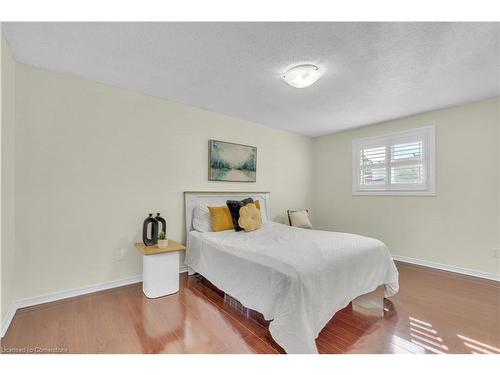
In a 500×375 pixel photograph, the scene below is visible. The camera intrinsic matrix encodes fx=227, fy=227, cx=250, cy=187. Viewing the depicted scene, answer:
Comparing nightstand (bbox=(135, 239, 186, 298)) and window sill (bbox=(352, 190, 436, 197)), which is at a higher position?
window sill (bbox=(352, 190, 436, 197))

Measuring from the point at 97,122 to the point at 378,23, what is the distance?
9.24 ft

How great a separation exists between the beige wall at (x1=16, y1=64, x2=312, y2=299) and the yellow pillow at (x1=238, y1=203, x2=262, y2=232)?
2.43 ft

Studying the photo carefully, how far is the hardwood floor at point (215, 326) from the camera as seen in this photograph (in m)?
1.60

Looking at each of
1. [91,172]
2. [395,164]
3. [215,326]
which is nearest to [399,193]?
[395,164]

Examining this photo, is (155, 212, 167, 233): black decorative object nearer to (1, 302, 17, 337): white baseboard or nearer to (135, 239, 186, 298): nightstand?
(135, 239, 186, 298): nightstand

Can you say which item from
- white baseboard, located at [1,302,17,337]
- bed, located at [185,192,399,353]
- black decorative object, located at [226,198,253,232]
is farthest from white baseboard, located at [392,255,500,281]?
white baseboard, located at [1,302,17,337]

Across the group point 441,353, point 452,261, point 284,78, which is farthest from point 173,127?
point 452,261

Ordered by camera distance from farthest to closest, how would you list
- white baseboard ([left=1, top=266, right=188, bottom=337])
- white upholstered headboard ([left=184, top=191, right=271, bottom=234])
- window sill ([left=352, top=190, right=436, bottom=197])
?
1. window sill ([left=352, top=190, right=436, bottom=197])
2. white upholstered headboard ([left=184, top=191, right=271, bottom=234])
3. white baseboard ([left=1, top=266, right=188, bottom=337])

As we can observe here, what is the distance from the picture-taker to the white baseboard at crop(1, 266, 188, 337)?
6.21 feet

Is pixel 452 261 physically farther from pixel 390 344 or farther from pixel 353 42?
pixel 353 42

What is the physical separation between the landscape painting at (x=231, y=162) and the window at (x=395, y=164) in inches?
79.1

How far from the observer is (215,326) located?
187cm

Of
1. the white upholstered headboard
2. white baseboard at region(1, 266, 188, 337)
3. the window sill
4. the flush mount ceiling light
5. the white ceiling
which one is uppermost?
the white ceiling
